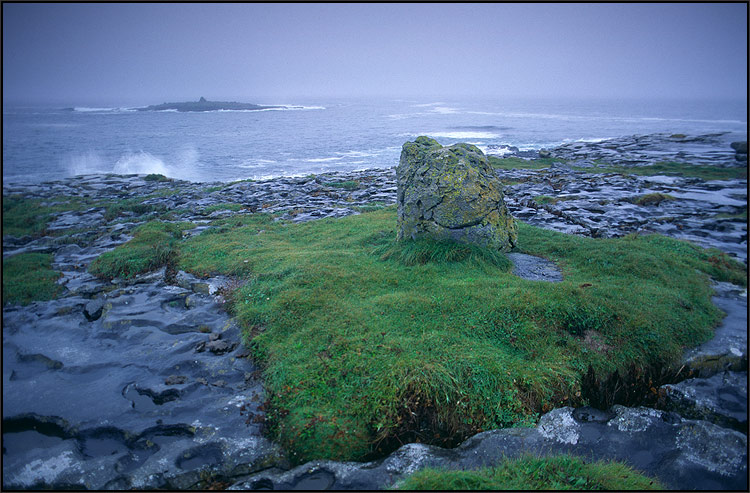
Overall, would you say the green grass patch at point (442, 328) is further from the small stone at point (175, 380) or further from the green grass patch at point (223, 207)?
the green grass patch at point (223, 207)

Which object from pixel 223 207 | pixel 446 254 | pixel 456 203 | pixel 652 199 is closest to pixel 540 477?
pixel 446 254

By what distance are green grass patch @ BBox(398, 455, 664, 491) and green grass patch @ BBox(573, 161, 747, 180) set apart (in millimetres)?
22238

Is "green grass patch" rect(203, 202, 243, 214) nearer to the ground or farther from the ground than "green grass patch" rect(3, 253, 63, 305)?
farther from the ground

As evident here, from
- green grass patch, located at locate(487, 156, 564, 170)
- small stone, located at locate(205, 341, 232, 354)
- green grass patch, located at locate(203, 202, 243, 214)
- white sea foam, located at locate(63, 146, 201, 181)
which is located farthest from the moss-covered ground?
white sea foam, located at locate(63, 146, 201, 181)

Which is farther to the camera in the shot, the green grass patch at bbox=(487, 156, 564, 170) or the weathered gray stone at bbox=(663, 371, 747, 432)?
the green grass patch at bbox=(487, 156, 564, 170)

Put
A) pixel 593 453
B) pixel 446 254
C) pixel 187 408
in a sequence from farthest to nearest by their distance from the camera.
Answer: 1. pixel 446 254
2. pixel 187 408
3. pixel 593 453

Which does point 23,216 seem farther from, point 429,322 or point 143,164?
point 143,164

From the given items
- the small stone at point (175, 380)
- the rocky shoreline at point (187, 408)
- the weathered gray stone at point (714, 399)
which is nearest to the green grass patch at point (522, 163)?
the rocky shoreline at point (187, 408)

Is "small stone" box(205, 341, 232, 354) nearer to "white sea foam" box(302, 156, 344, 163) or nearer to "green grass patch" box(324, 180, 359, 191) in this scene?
"green grass patch" box(324, 180, 359, 191)

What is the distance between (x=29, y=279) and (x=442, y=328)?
391 inches

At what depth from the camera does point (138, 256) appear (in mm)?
12102

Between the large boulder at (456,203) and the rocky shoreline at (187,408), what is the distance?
5.35 meters

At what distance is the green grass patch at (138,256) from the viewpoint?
1131cm

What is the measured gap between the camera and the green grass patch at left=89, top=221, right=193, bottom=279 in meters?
11.3
